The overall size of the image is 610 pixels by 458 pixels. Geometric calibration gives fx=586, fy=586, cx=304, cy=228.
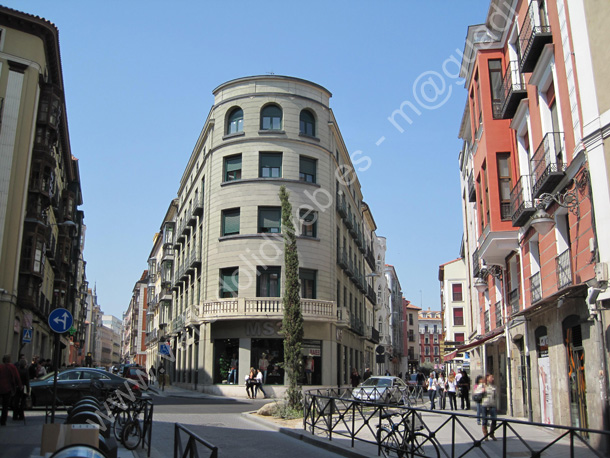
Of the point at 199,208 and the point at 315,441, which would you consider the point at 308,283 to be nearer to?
the point at 199,208

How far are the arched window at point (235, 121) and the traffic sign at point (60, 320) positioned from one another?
806 inches

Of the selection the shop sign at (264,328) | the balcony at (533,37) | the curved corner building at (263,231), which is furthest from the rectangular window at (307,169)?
A: the balcony at (533,37)

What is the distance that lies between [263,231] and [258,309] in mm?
4256

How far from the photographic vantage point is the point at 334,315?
3152 centimetres

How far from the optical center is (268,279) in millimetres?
30641

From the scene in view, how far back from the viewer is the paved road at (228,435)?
11.4 m

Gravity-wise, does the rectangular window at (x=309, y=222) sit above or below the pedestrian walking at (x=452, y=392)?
above

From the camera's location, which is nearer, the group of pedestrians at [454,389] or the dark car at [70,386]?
the dark car at [70,386]

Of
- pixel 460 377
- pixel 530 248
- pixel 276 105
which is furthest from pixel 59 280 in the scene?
pixel 530 248

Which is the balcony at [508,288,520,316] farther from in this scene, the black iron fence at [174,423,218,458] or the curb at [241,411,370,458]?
the black iron fence at [174,423,218,458]

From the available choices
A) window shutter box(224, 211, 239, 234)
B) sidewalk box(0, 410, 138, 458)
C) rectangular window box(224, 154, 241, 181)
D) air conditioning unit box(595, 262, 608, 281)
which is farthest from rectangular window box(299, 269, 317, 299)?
air conditioning unit box(595, 262, 608, 281)

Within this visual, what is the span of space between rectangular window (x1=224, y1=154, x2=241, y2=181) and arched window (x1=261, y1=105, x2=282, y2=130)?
7.84 ft

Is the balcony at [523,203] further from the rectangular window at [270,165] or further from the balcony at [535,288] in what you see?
the rectangular window at [270,165]

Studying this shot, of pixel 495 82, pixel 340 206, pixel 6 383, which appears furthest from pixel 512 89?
pixel 340 206
